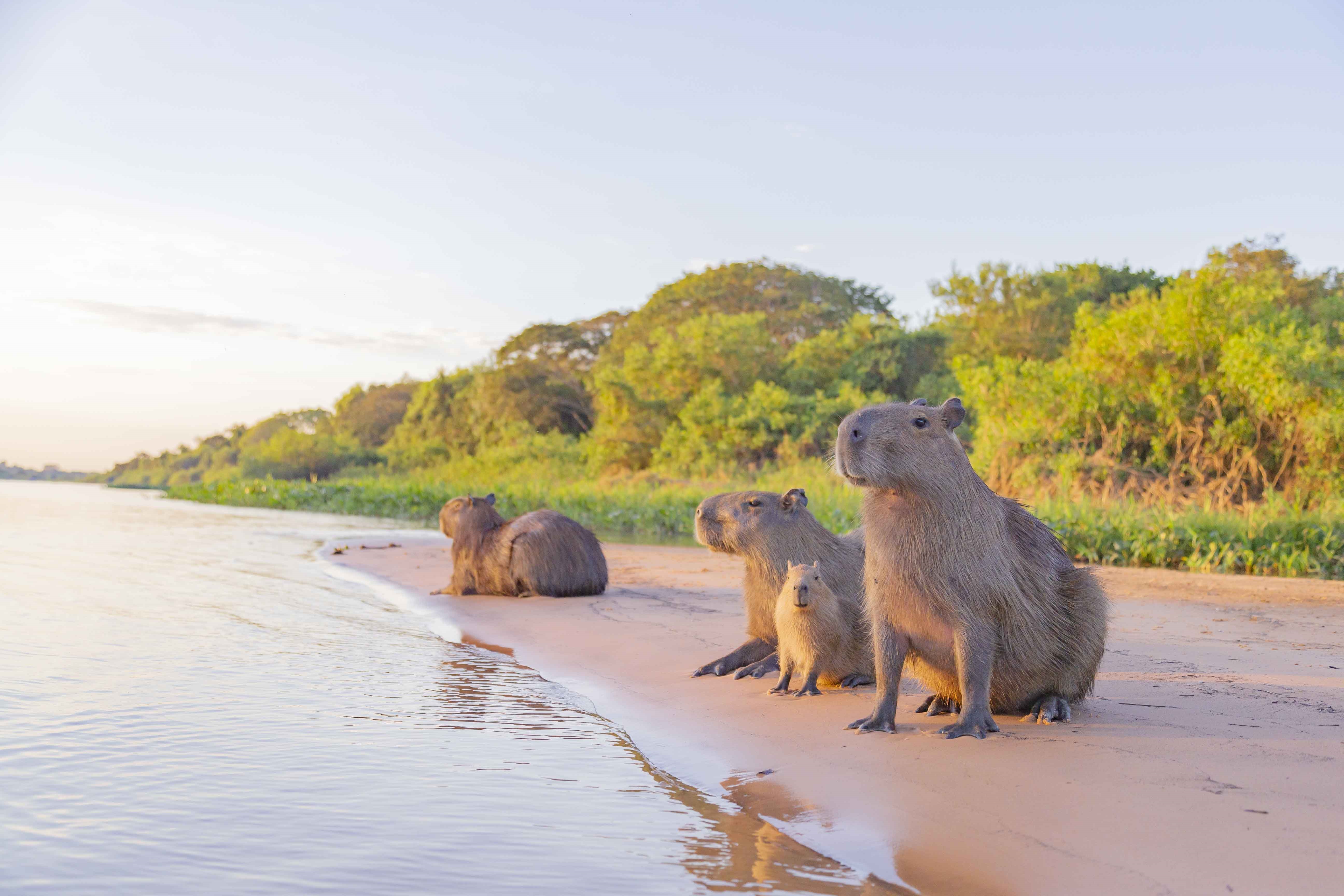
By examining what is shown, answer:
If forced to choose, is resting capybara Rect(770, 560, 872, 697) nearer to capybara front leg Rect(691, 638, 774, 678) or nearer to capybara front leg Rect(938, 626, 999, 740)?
capybara front leg Rect(691, 638, 774, 678)

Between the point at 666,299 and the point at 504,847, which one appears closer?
the point at 504,847

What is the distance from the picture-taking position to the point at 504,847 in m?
2.59

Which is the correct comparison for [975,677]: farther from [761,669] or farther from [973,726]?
[761,669]

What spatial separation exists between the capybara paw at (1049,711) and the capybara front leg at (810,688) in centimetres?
92

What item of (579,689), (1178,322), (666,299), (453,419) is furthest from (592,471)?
(579,689)

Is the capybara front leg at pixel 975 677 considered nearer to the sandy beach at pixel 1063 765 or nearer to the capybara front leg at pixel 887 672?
the sandy beach at pixel 1063 765

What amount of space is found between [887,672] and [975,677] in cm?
31

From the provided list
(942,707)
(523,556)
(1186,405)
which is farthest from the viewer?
(1186,405)

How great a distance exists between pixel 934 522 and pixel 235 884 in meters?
2.31

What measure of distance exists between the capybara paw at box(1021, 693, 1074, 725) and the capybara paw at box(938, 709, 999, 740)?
0.81ft

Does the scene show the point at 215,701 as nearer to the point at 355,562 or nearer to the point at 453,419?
the point at 355,562

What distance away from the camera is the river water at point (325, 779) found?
2420 mm

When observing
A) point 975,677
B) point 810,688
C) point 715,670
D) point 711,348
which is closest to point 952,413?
point 975,677

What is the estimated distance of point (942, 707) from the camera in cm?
373
